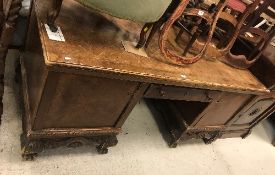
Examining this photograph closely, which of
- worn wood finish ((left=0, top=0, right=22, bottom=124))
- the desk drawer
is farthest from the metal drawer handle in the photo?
worn wood finish ((left=0, top=0, right=22, bottom=124))

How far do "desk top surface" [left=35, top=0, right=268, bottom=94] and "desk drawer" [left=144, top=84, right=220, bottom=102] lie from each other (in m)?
0.07

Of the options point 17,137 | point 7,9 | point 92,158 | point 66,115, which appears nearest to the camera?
point 7,9

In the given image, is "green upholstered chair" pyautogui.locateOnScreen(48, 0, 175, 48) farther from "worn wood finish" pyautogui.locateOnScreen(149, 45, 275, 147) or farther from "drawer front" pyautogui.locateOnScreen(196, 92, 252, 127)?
"drawer front" pyautogui.locateOnScreen(196, 92, 252, 127)

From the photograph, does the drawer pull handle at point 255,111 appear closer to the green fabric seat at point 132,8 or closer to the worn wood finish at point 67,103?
the worn wood finish at point 67,103

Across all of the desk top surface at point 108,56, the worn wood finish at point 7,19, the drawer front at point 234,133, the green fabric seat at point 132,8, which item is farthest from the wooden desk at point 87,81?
the drawer front at point 234,133

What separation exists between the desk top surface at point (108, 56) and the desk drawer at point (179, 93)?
7cm

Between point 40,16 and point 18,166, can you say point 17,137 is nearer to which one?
point 18,166

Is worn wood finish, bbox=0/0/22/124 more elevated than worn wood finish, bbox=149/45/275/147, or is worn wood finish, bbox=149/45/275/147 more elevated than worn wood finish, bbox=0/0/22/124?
worn wood finish, bbox=0/0/22/124

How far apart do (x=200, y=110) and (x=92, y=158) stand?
2.39ft

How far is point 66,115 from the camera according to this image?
1.41 metres

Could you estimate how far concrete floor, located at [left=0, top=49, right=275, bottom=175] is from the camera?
1.54 m

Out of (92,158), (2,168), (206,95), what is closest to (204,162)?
(206,95)

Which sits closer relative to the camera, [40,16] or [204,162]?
[40,16]

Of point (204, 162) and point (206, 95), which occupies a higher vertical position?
point (206, 95)
